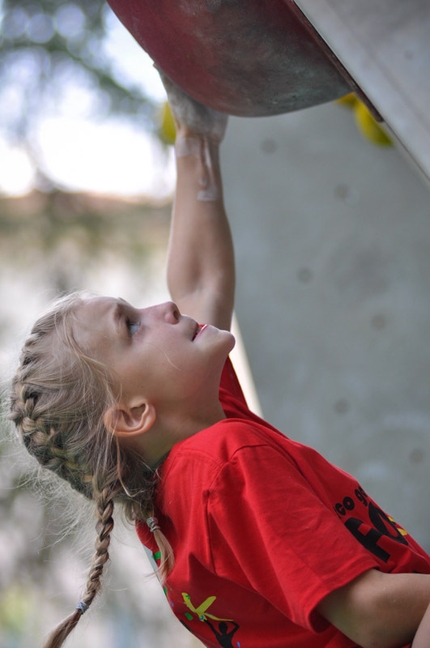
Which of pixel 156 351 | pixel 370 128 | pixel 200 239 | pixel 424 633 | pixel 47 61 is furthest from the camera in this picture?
pixel 47 61

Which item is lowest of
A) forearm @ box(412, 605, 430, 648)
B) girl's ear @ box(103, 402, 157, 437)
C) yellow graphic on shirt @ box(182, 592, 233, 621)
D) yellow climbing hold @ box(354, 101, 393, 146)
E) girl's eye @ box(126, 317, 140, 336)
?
forearm @ box(412, 605, 430, 648)

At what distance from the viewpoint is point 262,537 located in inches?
31.9

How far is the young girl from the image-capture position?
2.56 ft

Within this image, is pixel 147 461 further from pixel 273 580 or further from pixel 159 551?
pixel 273 580

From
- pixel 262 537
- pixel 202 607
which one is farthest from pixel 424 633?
pixel 202 607

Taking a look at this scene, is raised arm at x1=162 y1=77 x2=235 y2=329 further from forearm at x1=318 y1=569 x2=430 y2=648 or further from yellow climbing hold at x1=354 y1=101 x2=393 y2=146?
yellow climbing hold at x1=354 y1=101 x2=393 y2=146

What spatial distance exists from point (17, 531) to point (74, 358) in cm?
347

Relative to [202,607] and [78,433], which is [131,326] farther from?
[202,607]

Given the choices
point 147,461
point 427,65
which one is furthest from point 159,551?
point 427,65

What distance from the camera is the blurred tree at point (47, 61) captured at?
13.3 feet

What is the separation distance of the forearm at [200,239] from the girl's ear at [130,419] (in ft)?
0.96

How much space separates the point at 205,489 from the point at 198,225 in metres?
0.59

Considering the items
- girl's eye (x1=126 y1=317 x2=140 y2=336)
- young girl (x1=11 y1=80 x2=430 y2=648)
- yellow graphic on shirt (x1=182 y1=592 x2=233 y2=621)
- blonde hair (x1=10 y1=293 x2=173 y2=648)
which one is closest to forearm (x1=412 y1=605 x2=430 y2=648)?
young girl (x1=11 y1=80 x2=430 y2=648)

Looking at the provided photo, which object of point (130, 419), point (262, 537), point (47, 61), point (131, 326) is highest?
point (47, 61)
